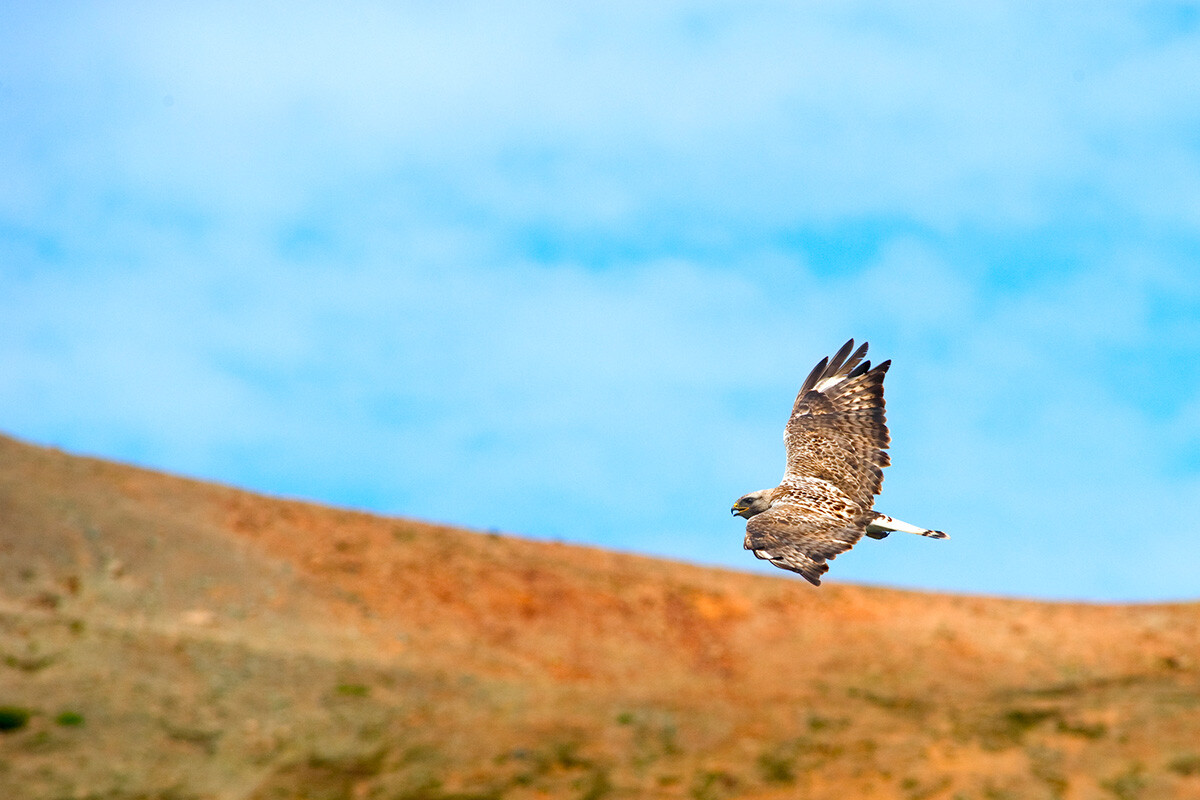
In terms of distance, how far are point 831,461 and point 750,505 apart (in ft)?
7.50

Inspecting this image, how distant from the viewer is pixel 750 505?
21438 millimetres

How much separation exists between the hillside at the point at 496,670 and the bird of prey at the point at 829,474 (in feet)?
53.4

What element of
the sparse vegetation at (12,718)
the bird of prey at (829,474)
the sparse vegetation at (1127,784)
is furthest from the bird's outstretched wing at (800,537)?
the sparse vegetation at (12,718)

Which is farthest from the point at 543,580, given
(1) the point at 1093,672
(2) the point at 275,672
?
(1) the point at 1093,672

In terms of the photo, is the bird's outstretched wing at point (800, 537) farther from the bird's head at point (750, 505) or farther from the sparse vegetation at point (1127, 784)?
the sparse vegetation at point (1127, 784)

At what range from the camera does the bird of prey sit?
19.4 meters

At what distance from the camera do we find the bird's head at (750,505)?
2144 centimetres

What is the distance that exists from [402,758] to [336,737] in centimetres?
201

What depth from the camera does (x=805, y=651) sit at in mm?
46281

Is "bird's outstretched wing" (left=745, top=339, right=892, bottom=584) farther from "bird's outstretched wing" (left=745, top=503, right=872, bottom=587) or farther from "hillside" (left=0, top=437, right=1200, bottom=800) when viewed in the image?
"hillside" (left=0, top=437, right=1200, bottom=800)

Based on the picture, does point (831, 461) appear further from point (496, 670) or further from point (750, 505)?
point (496, 670)

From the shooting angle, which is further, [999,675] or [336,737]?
[999,675]

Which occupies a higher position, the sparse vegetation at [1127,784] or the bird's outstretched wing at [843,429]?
the bird's outstretched wing at [843,429]

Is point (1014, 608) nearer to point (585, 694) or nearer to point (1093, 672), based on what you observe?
point (1093, 672)
